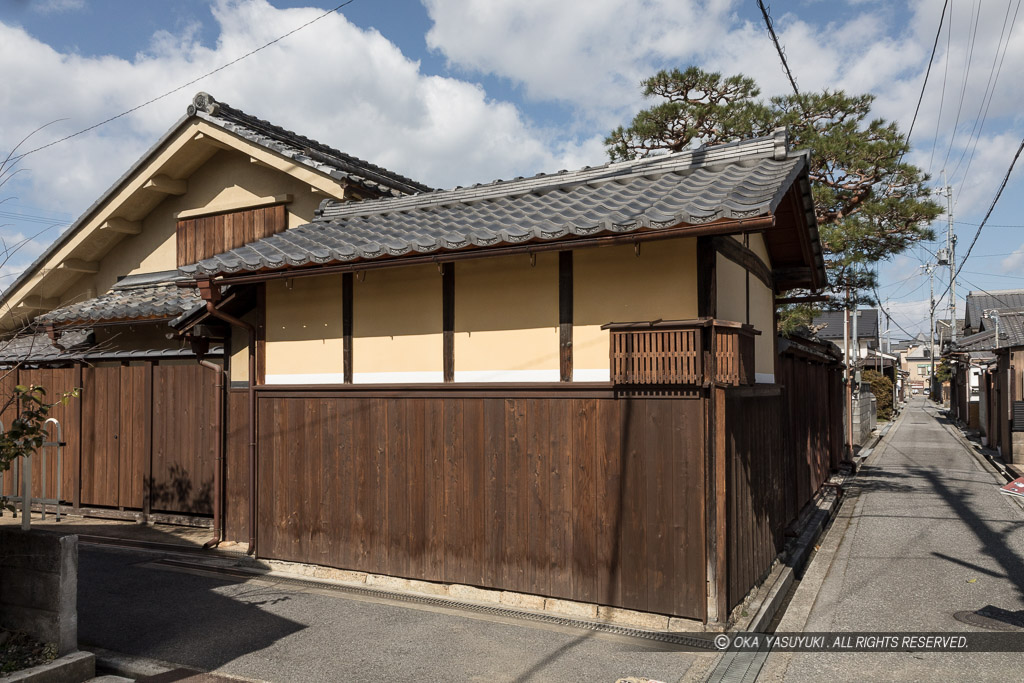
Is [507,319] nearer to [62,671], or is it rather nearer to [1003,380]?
[62,671]

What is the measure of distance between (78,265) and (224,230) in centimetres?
401

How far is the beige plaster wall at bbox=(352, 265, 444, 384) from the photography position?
311 inches

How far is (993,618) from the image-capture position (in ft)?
23.3

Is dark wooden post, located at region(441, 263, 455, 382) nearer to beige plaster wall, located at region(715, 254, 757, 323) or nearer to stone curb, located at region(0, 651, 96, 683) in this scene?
beige plaster wall, located at region(715, 254, 757, 323)

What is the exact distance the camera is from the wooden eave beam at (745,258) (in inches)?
269

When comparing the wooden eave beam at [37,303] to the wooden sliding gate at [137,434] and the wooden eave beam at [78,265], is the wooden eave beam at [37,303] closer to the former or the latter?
the wooden eave beam at [78,265]

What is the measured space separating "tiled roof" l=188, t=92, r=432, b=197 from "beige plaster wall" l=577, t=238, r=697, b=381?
17.1 feet

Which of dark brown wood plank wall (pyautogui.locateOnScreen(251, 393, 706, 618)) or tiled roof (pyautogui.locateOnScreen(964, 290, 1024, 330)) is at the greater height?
tiled roof (pyautogui.locateOnScreen(964, 290, 1024, 330))

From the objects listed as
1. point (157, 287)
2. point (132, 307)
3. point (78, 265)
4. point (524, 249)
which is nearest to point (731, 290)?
point (524, 249)

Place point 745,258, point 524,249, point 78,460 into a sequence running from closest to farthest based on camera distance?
point 524,249 → point 745,258 → point 78,460

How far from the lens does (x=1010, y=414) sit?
63.5 feet

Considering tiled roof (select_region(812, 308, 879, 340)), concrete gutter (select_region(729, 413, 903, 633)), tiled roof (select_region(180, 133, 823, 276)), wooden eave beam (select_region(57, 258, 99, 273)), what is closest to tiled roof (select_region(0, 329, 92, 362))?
wooden eave beam (select_region(57, 258, 99, 273))

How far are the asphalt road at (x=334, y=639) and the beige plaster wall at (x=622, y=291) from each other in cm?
256

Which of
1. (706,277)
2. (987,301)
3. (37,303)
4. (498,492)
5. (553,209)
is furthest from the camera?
(987,301)
